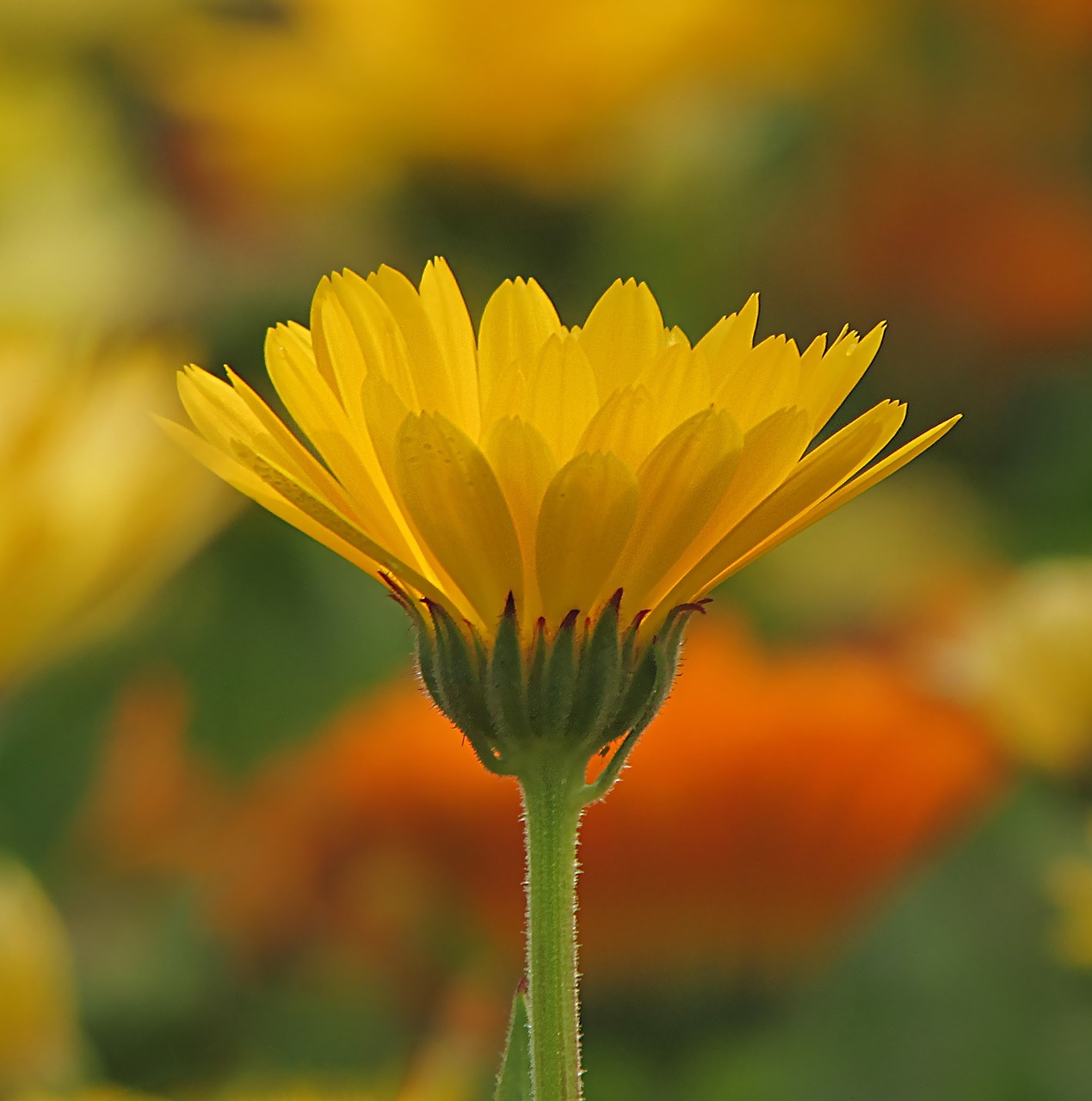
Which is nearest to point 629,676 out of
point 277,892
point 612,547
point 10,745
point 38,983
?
point 612,547

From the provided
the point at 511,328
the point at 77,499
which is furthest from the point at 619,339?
the point at 77,499

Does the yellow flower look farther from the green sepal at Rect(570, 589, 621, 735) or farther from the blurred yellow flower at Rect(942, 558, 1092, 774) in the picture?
the green sepal at Rect(570, 589, 621, 735)

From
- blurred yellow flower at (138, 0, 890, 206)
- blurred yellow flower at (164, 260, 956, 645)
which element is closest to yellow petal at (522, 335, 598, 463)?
blurred yellow flower at (164, 260, 956, 645)

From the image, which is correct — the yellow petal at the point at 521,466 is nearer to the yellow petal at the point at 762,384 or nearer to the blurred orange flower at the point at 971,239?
the yellow petal at the point at 762,384

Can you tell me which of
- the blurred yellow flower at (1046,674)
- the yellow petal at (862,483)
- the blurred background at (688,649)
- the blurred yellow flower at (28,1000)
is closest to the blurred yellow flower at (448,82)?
the blurred background at (688,649)

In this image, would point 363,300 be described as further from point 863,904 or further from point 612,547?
point 863,904

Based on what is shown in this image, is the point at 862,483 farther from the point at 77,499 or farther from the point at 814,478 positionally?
the point at 77,499
